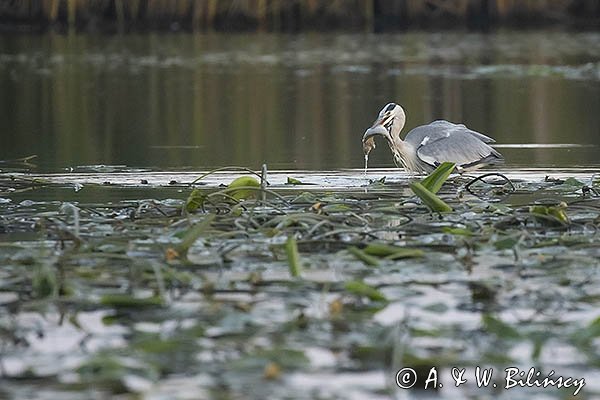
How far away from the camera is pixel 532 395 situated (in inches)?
162

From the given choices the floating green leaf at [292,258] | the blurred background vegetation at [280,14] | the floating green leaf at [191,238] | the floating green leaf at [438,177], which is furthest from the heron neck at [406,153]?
the blurred background vegetation at [280,14]

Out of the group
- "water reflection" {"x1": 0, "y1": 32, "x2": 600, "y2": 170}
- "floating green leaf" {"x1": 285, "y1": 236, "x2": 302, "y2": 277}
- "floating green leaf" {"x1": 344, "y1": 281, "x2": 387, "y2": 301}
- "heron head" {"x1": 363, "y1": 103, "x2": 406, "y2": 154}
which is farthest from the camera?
"water reflection" {"x1": 0, "y1": 32, "x2": 600, "y2": 170}

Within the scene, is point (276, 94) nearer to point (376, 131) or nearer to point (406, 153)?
point (406, 153)

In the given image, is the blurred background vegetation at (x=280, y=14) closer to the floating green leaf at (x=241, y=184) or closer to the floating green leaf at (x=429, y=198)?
the floating green leaf at (x=241, y=184)

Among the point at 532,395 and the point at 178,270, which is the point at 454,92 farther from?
the point at 532,395

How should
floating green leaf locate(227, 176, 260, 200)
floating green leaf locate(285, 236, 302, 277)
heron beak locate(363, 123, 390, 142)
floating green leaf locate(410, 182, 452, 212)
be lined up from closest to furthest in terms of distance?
floating green leaf locate(285, 236, 302, 277) < floating green leaf locate(410, 182, 452, 212) < floating green leaf locate(227, 176, 260, 200) < heron beak locate(363, 123, 390, 142)

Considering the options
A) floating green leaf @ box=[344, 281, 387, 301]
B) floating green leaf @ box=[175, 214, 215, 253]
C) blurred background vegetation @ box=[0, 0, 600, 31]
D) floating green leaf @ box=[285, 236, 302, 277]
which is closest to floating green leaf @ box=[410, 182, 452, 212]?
floating green leaf @ box=[175, 214, 215, 253]

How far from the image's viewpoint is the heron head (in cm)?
920

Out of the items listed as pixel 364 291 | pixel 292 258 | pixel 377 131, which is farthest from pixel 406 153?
pixel 364 291

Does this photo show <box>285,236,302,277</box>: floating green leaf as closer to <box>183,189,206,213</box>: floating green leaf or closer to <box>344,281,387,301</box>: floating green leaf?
<box>344,281,387,301</box>: floating green leaf

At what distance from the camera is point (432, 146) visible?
9.16 metres

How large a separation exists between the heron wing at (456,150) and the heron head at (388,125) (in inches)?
7.7

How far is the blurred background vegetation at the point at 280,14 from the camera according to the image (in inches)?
1176

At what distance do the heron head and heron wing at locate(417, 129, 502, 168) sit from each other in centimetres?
20
